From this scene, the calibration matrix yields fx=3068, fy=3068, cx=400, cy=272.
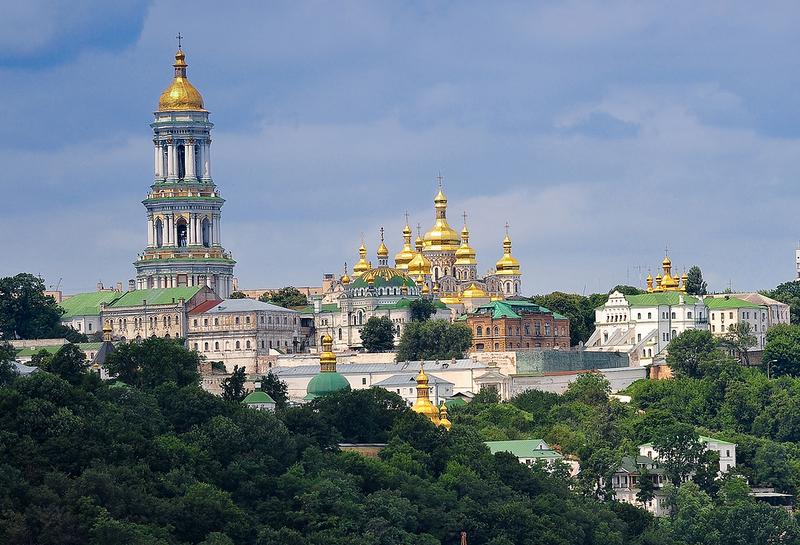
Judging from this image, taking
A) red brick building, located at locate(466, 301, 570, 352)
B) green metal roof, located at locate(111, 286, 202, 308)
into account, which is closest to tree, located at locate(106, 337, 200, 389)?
red brick building, located at locate(466, 301, 570, 352)

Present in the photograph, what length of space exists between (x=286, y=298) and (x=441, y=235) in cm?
934

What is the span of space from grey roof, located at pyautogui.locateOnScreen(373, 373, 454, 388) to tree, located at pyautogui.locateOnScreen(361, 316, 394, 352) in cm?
1143

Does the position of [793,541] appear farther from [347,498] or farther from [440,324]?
[440,324]

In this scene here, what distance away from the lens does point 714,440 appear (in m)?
120

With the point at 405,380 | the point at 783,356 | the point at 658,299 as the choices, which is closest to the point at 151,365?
the point at 405,380

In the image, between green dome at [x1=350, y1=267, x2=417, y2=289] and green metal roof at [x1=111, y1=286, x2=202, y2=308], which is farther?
green dome at [x1=350, y1=267, x2=417, y2=289]

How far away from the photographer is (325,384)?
112 meters

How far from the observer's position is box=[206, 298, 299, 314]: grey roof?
470 feet

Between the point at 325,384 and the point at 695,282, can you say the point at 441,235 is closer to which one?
the point at 695,282

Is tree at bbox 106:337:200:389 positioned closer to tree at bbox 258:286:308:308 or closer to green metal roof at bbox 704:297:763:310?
green metal roof at bbox 704:297:763:310

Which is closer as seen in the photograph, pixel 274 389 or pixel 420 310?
pixel 274 389

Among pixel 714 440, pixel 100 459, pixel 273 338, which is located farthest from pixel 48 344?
pixel 100 459

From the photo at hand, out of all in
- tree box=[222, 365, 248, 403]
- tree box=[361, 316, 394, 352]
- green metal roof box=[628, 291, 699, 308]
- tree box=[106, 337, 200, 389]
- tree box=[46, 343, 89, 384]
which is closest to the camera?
tree box=[46, 343, 89, 384]

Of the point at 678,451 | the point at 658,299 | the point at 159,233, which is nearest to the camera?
the point at 678,451
